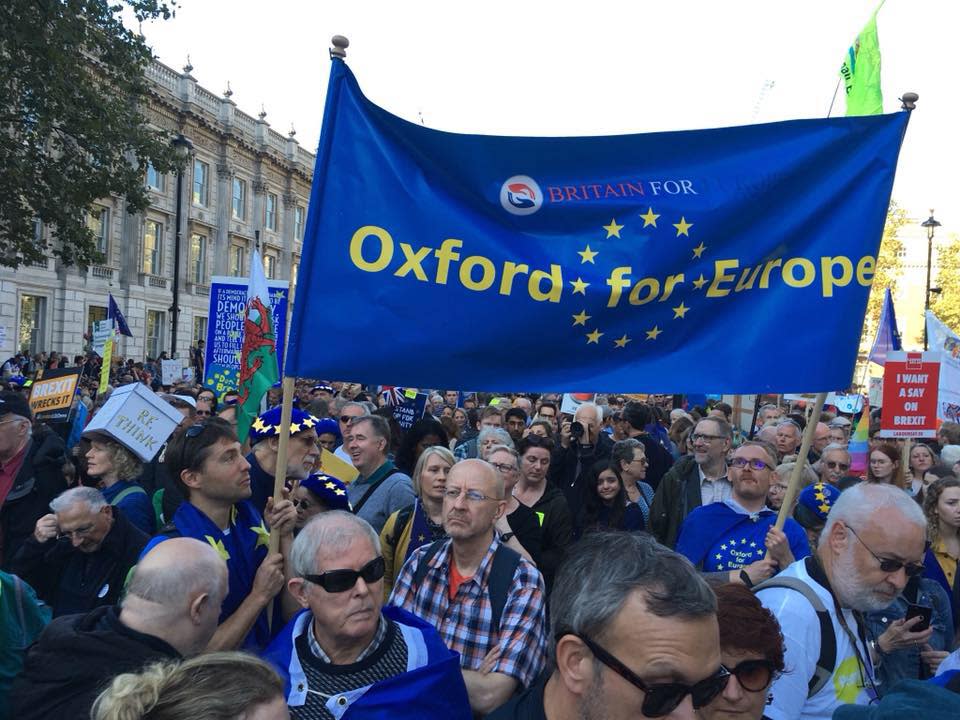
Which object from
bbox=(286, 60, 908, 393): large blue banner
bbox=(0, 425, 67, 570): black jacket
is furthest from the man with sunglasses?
bbox=(0, 425, 67, 570): black jacket

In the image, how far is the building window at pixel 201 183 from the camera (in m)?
49.4

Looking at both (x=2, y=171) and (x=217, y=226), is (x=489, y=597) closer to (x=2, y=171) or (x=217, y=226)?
(x=2, y=171)

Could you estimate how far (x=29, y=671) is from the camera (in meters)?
2.59

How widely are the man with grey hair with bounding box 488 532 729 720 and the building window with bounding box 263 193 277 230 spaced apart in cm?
5670

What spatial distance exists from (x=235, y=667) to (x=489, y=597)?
1689 mm

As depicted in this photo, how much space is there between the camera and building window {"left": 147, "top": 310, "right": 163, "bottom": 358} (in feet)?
153

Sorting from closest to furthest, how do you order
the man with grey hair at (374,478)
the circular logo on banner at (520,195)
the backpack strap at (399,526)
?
the circular logo on banner at (520,195) → the backpack strap at (399,526) → the man with grey hair at (374,478)

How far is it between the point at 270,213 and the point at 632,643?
2296 inches

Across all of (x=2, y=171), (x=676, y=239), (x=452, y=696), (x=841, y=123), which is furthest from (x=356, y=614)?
(x=2, y=171)

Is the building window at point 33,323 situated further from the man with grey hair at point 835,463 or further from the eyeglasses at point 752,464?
the eyeglasses at point 752,464

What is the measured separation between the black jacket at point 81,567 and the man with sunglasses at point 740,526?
269cm

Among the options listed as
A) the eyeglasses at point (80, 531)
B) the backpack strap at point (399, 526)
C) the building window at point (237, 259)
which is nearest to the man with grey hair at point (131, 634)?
the eyeglasses at point (80, 531)

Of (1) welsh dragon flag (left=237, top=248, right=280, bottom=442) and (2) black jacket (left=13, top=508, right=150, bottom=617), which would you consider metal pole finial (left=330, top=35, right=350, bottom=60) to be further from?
(1) welsh dragon flag (left=237, top=248, right=280, bottom=442)

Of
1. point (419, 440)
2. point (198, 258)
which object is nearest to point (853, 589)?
point (419, 440)
